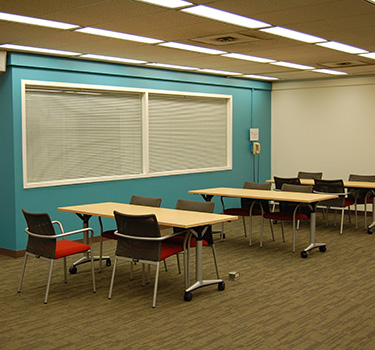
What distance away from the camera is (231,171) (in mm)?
10227

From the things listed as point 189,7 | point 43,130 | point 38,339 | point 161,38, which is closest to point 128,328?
point 38,339

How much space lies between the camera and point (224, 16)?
4785 mm

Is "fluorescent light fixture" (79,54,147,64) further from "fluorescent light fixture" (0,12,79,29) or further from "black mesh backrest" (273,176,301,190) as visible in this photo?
"black mesh backrest" (273,176,301,190)

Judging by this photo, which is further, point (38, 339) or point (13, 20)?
point (13, 20)

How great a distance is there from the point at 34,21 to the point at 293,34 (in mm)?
2740

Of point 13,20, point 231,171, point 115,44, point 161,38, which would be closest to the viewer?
point 13,20

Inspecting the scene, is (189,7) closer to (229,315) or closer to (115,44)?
(115,44)

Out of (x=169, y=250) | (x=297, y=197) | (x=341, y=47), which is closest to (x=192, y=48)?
(x=341, y=47)

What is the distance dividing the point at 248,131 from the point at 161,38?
199 inches

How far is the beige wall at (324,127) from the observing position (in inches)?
393

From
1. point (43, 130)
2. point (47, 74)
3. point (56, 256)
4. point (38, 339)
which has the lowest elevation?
point (38, 339)

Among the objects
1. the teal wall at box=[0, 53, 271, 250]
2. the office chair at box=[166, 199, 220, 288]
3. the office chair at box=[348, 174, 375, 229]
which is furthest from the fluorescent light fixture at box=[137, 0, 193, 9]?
the office chair at box=[348, 174, 375, 229]

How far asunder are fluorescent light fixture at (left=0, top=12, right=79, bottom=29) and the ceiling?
0.14 m

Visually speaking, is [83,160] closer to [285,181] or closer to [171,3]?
[285,181]
